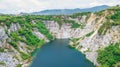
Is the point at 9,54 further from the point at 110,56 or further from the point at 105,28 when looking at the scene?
the point at 105,28

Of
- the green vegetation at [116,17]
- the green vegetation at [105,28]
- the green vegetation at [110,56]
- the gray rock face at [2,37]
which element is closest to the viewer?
the green vegetation at [110,56]

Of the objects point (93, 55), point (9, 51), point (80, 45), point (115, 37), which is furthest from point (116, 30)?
point (9, 51)

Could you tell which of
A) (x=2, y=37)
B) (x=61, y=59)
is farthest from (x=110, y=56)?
(x=2, y=37)

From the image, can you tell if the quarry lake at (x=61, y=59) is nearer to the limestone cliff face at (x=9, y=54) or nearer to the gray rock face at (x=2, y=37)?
the limestone cliff face at (x=9, y=54)

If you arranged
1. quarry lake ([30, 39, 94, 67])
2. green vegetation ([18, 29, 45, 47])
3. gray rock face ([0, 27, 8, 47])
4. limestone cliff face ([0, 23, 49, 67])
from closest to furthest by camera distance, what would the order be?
limestone cliff face ([0, 23, 49, 67]) < quarry lake ([30, 39, 94, 67]) < gray rock face ([0, 27, 8, 47]) < green vegetation ([18, 29, 45, 47])

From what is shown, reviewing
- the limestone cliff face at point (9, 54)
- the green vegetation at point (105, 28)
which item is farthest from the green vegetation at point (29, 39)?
the green vegetation at point (105, 28)

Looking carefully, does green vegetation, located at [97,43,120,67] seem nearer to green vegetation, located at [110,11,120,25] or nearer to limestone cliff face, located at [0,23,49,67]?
green vegetation, located at [110,11,120,25]

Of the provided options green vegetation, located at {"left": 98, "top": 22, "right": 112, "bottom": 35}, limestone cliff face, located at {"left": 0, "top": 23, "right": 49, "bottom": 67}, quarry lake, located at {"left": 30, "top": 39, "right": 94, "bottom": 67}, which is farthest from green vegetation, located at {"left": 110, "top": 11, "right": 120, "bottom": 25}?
limestone cliff face, located at {"left": 0, "top": 23, "right": 49, "bottom": 67}

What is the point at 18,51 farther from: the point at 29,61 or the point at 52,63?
the point at 52,63
